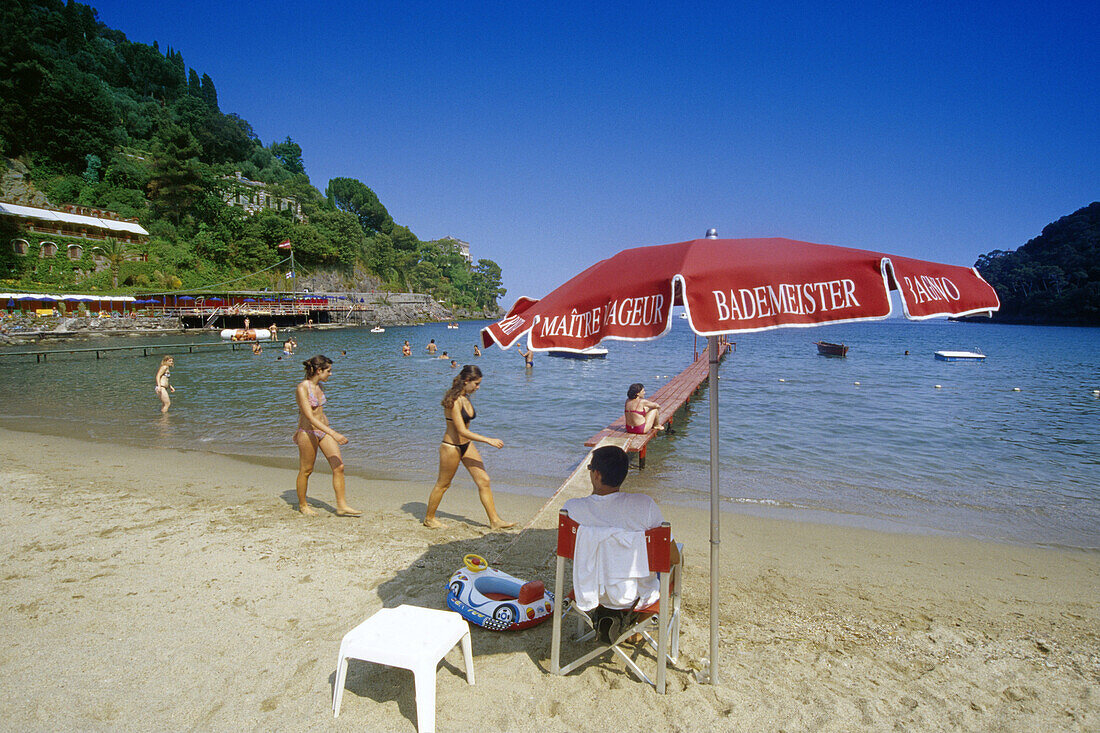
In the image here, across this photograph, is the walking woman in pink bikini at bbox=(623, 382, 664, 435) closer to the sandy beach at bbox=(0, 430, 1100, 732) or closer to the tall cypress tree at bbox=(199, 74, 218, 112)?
the sandy beach at bbox=(0, 430, 1100, 732)

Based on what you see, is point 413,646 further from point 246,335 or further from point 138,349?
point 246,335

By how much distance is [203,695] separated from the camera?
2.89 m

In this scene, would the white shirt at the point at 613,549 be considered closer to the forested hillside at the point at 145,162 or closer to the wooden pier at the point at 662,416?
the wooden pier at the point at 662,416

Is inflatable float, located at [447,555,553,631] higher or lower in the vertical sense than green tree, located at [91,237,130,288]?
lower

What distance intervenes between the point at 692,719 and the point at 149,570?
4.47 meters

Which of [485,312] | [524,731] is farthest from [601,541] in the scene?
[485,312]

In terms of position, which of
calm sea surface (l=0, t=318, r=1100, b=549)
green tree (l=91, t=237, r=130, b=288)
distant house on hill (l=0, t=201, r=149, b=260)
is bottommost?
calm sea surface (l=0, t=318, r=1100, b=549)

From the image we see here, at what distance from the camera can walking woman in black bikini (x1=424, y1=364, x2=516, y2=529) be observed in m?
5.27

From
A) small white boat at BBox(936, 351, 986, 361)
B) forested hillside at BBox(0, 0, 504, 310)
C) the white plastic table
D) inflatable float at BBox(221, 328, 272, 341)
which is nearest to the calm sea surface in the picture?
the white plastic table

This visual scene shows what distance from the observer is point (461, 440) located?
5.40 m

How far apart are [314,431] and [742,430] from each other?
32.5 feet

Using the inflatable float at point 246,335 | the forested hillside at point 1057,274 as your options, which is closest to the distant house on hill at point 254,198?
the inflatable float at point 246,335

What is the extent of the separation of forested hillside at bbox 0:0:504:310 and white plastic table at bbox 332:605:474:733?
64194 millimetres

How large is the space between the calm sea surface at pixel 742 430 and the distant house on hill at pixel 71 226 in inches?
1389
